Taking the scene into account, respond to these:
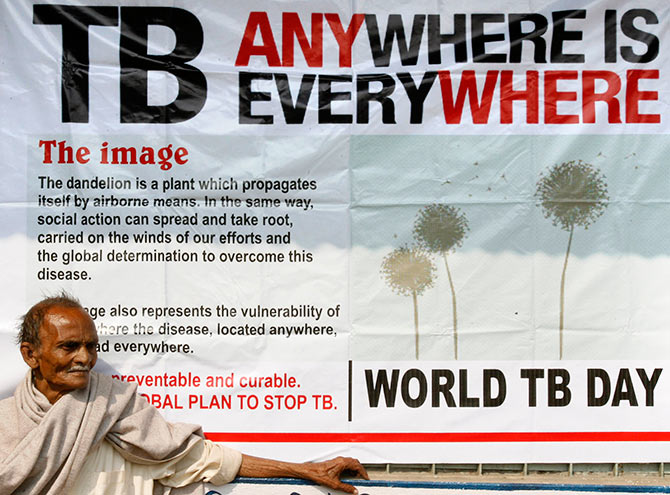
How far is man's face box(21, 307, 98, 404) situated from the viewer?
2699 mm

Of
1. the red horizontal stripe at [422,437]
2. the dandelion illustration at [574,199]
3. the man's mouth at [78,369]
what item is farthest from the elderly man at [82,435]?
the dandelion illustration at [574,199]

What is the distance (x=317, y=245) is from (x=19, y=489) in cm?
147

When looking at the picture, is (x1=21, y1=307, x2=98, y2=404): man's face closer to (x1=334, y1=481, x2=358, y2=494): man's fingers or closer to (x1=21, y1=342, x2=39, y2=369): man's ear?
(x1=21, y1=342, x2=39, y2=369): man's ear

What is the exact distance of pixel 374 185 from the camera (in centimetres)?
324

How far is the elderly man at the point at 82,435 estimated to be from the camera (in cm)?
262

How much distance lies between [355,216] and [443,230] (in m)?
0.38

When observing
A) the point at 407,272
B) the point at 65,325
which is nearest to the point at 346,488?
the point at 407,272

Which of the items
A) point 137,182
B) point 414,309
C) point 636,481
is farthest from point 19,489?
point 636,481

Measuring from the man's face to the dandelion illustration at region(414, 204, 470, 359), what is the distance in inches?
55.6

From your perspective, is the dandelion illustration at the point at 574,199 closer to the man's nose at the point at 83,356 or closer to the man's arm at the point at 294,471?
the man's arm at the point at 294,471

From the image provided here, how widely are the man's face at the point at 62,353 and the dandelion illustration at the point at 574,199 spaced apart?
1941 mm

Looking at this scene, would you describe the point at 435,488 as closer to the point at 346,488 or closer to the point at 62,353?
the point at 346,488

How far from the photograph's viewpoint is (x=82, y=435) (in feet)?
8.75

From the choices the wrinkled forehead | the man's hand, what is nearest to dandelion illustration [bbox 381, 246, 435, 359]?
the man's hand
